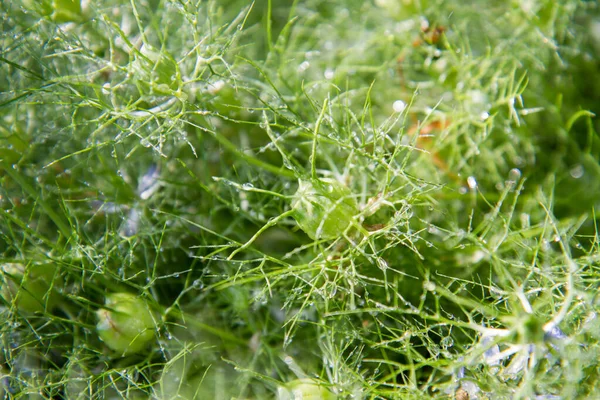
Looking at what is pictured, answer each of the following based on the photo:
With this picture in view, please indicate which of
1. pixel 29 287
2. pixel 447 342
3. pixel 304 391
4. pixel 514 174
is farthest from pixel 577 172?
pixel 29 287

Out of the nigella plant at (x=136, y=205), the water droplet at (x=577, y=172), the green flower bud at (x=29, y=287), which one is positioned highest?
the nigella plant at (x=136, y=205)

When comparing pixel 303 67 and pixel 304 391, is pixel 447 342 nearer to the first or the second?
pixel 304 391

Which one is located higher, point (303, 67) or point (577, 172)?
point (303, 67)

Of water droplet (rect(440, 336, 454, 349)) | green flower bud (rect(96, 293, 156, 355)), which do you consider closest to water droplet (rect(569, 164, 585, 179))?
water droplet (rect(440, 336, 454, 349))

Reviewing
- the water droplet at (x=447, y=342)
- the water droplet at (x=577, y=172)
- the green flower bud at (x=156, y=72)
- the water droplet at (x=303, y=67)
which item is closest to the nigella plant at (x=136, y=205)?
the green flower bud at (x=156, y=72)

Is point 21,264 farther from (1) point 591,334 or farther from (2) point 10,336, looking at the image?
→ (1) point 591,334

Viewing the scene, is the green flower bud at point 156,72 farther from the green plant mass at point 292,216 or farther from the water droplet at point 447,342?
the water droplet at point 447,342
